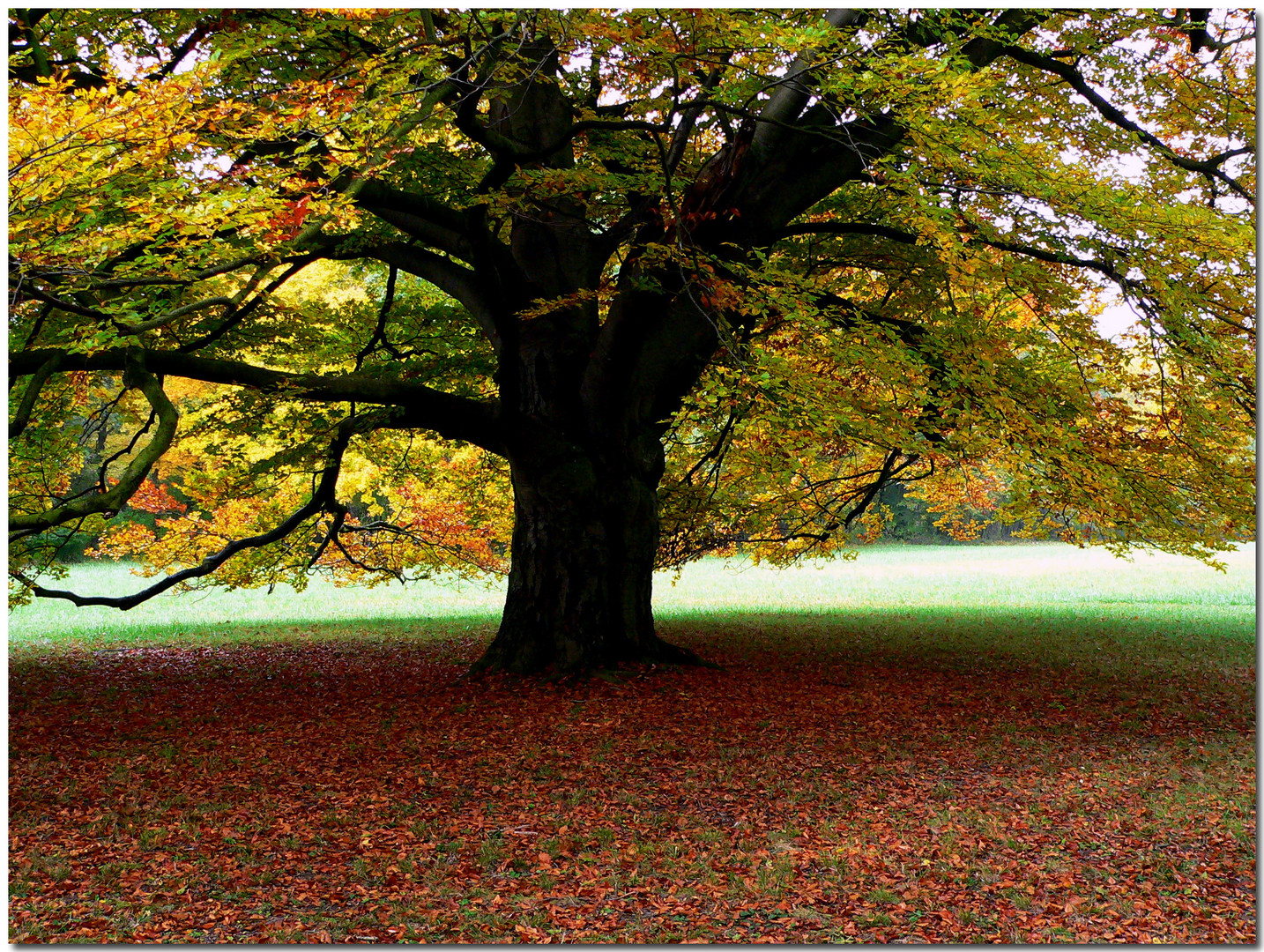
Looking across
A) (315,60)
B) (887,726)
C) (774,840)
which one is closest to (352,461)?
(315,60)

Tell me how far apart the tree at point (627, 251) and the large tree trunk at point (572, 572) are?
0.11 ft

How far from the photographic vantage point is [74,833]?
16.7 ft

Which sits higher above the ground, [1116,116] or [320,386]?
[1116,116]

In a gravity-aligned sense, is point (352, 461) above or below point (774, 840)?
above

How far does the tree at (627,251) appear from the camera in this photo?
18.8 feet

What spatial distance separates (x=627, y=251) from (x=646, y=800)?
5166mm

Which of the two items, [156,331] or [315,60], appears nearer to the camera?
[315,60]

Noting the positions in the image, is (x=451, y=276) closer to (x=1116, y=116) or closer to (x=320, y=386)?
(x=320, y=386)

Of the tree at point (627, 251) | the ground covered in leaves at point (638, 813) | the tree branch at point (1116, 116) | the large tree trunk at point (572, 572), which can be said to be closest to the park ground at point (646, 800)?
the ground covered in leaves at point (638, 813)

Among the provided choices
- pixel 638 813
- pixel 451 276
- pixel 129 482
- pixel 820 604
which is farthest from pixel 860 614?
pixel 129 482

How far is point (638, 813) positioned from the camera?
5391mm

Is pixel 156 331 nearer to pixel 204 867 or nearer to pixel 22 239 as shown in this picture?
pixel 22 239

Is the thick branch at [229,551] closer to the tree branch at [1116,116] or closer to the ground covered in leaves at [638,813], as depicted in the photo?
the ground covered in leaves at [638,813]

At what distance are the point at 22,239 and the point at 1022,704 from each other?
27.0 ft
